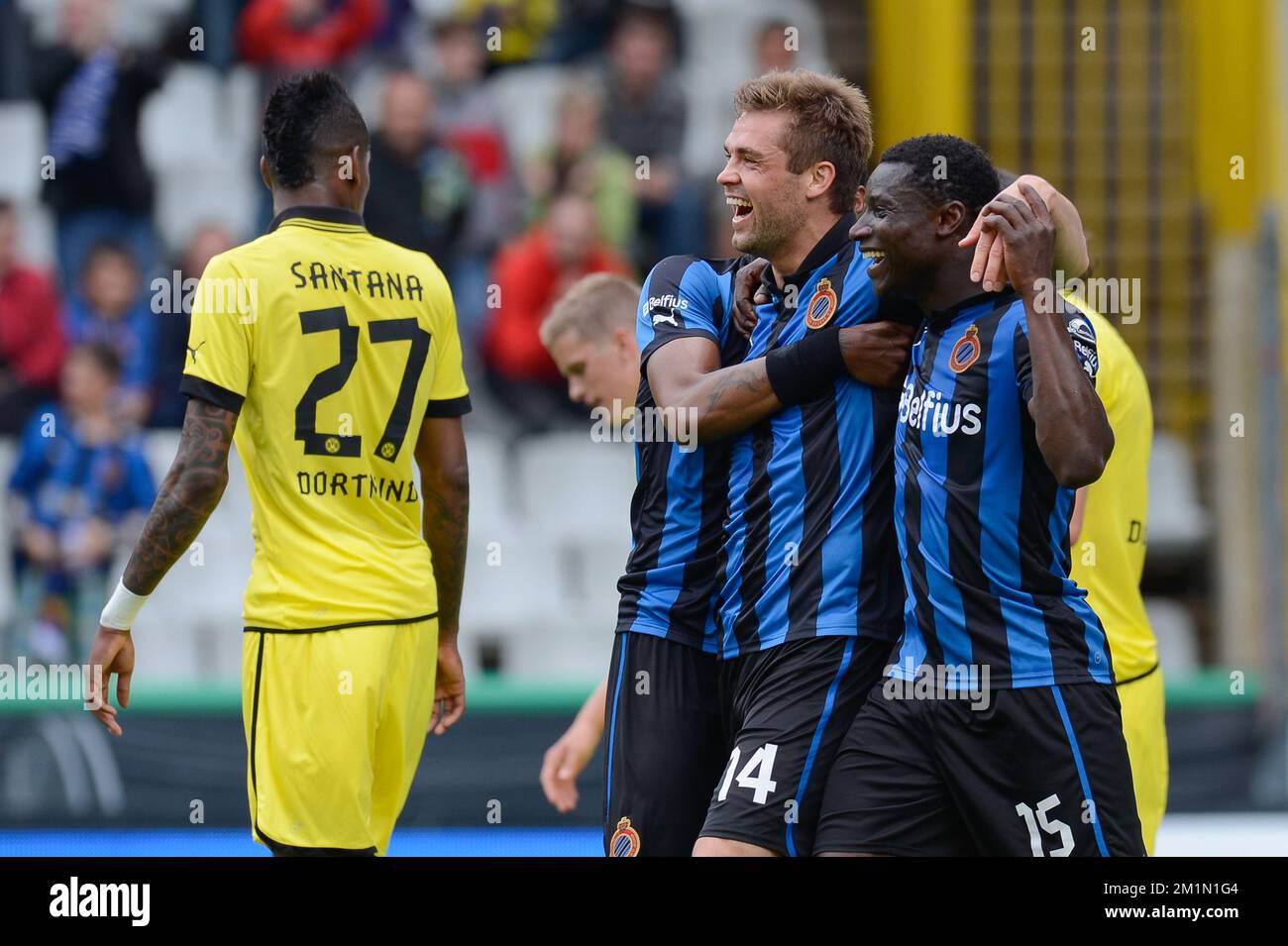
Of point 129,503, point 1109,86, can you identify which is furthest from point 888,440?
point 1109,86

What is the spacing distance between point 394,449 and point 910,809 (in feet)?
5.21

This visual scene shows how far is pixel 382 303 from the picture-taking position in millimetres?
4531

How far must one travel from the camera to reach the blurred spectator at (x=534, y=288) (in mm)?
9188

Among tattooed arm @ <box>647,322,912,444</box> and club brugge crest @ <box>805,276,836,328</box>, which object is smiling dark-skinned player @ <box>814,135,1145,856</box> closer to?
tattooed arm @ <box>647,322,912,444</box>

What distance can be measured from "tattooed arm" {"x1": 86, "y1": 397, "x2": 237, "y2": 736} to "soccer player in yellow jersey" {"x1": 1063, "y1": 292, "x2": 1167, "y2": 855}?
2.12 m

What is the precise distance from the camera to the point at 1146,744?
4777mm

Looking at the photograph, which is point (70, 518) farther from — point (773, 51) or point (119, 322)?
point (773, 51)

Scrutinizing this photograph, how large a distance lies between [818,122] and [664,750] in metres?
1.45

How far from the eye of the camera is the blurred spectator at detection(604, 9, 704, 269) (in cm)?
961

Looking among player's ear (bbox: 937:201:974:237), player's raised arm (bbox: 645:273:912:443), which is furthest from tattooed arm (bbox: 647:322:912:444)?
player's ear (bbox: 937:201:974:237)

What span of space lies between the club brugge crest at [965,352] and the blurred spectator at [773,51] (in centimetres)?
627

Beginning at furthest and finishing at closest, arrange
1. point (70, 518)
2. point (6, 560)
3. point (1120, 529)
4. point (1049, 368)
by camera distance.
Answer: point (6, 560), point (70, 518), point (1120, 529), point (1049, 368)

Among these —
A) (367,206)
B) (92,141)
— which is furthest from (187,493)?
(92,141)

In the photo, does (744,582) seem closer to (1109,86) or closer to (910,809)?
(910,809)
